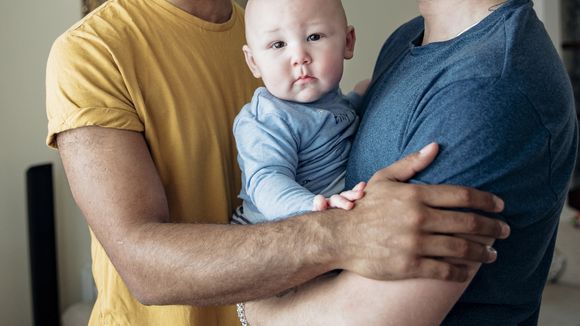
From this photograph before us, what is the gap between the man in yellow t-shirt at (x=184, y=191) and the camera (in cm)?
106

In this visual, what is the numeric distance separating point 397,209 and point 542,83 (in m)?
0.29

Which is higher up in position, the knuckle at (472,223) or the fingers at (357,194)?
the fingers at (357,194)

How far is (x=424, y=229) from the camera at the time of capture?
1.04 meters

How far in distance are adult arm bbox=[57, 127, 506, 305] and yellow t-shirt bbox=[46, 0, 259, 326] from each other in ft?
0.21

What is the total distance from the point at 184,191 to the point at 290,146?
0.29 m

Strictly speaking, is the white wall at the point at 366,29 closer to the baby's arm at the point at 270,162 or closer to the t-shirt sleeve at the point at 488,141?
the baby's arm at the point at 270,162

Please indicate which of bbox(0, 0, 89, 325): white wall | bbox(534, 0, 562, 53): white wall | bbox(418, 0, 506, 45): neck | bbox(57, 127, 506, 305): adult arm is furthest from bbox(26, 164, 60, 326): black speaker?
bbox(534, 0, 562, 53): white wall

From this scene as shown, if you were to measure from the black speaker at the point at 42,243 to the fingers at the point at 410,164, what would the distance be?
103 inches

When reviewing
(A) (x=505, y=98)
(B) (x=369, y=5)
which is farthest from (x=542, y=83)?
(B) (x=369, y=5)

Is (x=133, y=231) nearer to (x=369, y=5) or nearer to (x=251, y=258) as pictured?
(x=251, y=258)

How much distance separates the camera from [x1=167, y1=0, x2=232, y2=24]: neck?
1.57m

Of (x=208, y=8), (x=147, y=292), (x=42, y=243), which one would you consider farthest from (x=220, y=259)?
(x=42, y=243)

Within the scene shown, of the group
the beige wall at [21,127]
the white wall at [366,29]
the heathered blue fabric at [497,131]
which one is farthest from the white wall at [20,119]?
the heathered blue fabric at [497,131]

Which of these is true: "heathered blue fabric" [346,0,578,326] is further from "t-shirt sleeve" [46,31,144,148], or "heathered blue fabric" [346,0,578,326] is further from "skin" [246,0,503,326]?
"t-shirt sleeve" [46,31,144,148]
